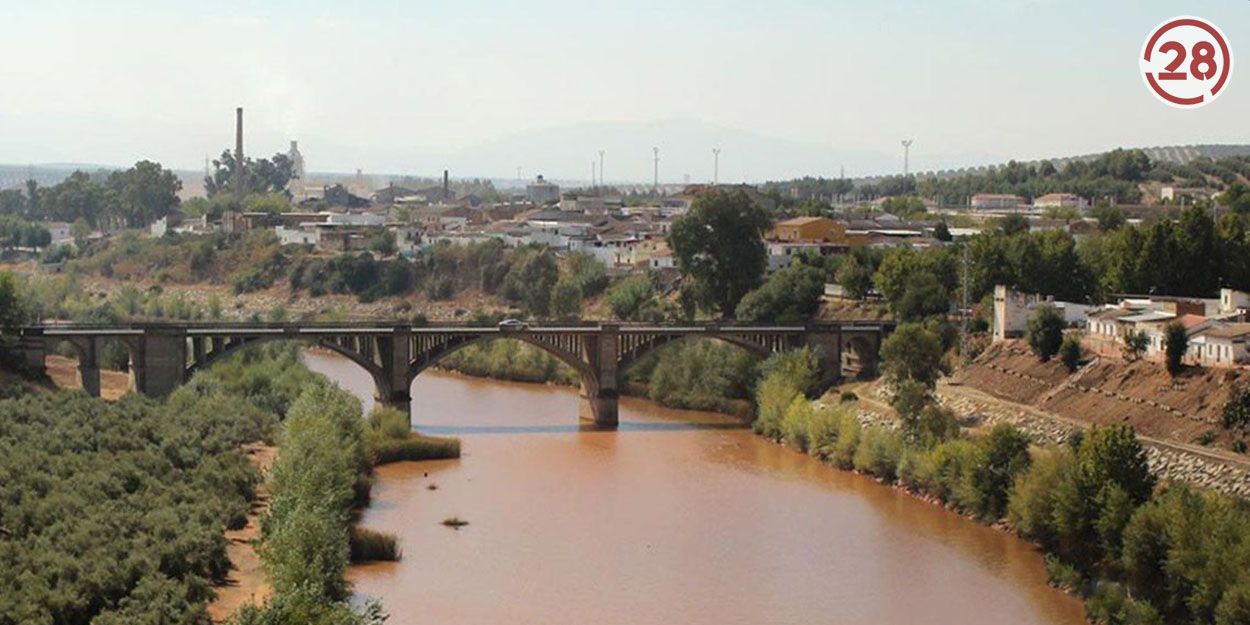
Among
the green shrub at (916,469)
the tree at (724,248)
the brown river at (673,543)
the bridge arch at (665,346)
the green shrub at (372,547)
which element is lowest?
the brown river at (673,543)

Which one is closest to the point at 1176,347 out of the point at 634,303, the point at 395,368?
the point at 395,368

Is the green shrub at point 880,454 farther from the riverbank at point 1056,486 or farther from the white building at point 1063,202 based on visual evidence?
the white building at point 1063,202

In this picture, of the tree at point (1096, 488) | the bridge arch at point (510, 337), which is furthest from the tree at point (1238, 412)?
the bridge arch at point (510, 337)

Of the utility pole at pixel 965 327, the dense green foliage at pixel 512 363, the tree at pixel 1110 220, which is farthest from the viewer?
the tree at pixel 1110 220

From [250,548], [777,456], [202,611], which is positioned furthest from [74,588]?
[777,456]

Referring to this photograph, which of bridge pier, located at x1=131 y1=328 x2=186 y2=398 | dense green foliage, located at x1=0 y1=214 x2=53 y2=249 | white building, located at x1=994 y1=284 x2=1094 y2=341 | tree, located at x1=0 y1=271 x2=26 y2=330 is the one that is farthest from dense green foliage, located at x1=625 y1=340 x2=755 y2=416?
dense green foliage, located at x1=0 y1=214 x2=53 y2=249

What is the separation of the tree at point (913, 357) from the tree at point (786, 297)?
30.9 feet

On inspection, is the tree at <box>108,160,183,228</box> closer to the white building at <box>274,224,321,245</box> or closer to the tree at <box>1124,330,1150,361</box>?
the white building at <box>274,224,321,245</box>

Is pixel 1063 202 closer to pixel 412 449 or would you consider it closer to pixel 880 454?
pixel 880 454

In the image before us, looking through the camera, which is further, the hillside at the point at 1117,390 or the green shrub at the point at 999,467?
the hillside at the point at 1117,390

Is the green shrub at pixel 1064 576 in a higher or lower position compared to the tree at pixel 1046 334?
lower

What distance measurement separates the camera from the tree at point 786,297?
54.2m

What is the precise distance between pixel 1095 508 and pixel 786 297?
26.1 m

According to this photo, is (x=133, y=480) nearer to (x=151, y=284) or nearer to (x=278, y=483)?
(x=278, y=483)
